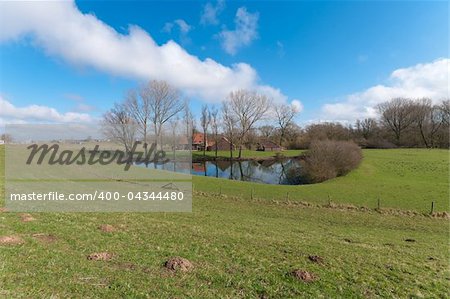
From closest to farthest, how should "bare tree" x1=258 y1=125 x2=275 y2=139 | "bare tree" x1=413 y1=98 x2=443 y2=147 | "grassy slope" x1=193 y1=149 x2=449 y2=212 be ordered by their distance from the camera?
"grassy slope" x1=193 y1=149 x2=449 y2=212 < "bare tree" x1=413 y1=98 x2=443 y2=147 < "bare tree" x1=258 y1=125 x2=275 y2=139

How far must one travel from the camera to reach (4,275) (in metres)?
4.57

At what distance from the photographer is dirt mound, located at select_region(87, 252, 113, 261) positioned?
563 cm

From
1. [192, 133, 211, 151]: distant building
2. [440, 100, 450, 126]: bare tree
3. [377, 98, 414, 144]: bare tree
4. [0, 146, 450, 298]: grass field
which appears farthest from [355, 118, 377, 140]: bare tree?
[0, 146, 450, 298]: grass field

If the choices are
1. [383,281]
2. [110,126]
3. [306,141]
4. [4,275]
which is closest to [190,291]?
[4,275]

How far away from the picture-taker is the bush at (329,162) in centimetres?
3625

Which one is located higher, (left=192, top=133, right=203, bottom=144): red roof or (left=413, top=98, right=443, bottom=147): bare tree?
(left=413, top=98, right=443, bottom=147): bare tree

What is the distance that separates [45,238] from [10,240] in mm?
713

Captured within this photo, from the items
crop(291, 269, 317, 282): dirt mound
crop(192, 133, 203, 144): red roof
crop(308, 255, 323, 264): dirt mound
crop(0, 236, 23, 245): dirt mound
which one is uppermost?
crop(192, 133, 203, 144): red roof

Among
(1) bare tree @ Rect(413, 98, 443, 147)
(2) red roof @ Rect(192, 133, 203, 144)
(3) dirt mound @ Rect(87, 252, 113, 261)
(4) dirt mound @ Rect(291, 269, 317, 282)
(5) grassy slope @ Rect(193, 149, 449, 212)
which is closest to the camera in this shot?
(4) dirt mound @ Rect(291, 269, 317, 282)

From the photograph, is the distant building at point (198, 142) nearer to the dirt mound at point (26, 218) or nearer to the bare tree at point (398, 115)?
the bare tree at point (398, 115)

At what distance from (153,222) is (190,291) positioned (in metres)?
5.93

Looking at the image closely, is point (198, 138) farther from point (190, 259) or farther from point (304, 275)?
point (304, 275)

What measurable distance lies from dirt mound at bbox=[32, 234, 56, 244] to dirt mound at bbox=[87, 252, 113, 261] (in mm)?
1589

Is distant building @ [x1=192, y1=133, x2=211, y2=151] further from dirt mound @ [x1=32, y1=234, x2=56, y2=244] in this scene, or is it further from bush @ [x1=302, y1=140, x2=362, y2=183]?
dirt mound @ [x1=32, y1=234, x2=56, y2=244]
